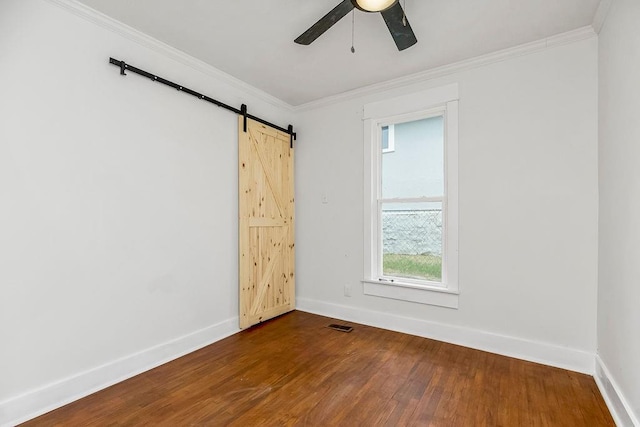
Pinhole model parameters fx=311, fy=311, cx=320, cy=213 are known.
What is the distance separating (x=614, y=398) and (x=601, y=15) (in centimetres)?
258

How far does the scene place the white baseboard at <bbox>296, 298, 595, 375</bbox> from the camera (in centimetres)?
249

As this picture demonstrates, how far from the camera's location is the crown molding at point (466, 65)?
2496 millimetres

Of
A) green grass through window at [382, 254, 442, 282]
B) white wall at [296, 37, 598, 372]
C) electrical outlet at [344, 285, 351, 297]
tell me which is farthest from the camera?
electrical outlet at [344, 285, 351, 297]

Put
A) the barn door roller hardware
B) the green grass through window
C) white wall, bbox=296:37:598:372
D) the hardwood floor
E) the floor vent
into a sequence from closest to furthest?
the hardwood floor, the barn door roller hardware, white wall, bbox=296:37:598:372, the green grass through window, the floor vent

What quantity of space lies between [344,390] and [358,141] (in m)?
2.57

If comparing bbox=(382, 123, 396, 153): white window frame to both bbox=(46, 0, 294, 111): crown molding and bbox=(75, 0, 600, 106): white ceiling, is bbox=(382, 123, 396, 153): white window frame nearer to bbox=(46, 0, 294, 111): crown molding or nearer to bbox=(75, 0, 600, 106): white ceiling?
bbox=(75, 0, 600, 106): white ceiling

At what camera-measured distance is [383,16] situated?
191 centimetres

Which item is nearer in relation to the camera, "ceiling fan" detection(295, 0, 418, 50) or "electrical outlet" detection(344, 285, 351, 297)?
"ceiling fan" detection(295, 0, 418, 50)

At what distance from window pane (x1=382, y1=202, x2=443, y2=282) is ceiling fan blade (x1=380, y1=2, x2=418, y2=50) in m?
1.66

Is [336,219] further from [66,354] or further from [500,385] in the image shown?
[66,354]

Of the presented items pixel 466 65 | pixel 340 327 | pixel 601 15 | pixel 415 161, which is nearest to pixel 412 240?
pixel 415 161

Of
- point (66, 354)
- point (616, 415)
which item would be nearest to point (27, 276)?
point (66, 354)

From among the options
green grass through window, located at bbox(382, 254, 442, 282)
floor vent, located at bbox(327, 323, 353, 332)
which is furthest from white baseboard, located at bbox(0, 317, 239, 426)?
green grass through window, located at bbox(382, 254, 442, 282)

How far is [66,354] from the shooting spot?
2.08 metres
